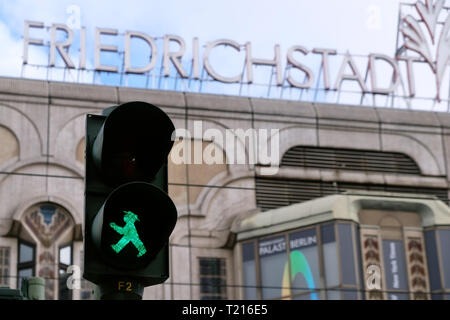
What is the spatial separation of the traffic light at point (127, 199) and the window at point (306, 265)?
25.0 meters

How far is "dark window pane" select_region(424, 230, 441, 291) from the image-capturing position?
103 ft

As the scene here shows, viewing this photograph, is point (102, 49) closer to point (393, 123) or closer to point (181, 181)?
point (181, 181)

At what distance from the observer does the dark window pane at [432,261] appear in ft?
103

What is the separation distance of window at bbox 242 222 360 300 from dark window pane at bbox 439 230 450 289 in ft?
10.7

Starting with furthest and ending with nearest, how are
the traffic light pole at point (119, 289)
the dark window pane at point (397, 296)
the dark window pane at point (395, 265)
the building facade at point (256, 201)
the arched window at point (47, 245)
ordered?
1. the dark window pane at point (395, 265)
2. the dark window pane at point (397, 296)
3. the building facade at point (256, 201)
4. the arched window at point (47, 245)
5. the traffic light pole at point (119, 289)

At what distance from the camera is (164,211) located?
4.75 m

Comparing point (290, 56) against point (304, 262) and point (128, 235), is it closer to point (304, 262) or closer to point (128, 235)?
point (304, 262)

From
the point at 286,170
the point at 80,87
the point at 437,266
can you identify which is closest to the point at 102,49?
the point at 80,87

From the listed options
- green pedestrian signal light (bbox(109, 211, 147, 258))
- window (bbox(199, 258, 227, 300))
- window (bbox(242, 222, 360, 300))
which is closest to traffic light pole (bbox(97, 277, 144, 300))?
green pedestrian signal light (bbox(109, 211, 147, 258))

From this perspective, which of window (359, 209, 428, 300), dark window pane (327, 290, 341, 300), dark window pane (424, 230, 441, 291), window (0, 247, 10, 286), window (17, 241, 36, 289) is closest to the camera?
window (0, 247, 10, 286)

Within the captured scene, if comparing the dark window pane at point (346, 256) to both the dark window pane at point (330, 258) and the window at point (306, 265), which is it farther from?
the dark window pane at point (330, 258)

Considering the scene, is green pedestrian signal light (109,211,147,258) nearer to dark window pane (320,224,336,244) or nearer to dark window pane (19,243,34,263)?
dark window pane (320,224,336,244)

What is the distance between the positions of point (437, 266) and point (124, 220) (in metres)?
28.0

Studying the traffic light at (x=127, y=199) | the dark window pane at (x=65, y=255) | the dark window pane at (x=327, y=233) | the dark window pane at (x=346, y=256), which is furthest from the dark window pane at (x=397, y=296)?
the traffic light at (x=127, y=199)
